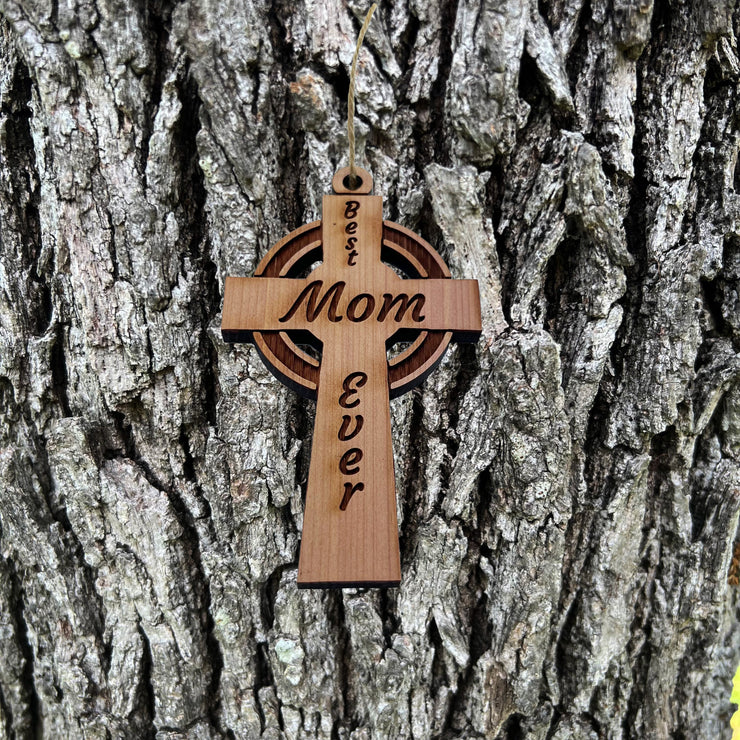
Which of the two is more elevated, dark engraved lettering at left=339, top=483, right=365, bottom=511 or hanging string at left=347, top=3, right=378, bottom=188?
hanging string at left=347, top=3, right=378, bottom=188

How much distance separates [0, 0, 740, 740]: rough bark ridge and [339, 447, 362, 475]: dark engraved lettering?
10.6 inches

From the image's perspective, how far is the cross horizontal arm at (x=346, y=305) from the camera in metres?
0.99

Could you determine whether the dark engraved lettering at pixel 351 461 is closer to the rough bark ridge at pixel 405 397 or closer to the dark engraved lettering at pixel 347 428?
the dark engraved lettering at pixel 347 428

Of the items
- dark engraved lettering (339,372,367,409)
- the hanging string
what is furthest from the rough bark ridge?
dark engraved lettering (339,372,367,409)

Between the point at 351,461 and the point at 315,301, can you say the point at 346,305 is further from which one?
the point at 351,461

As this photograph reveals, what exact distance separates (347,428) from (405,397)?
279mm

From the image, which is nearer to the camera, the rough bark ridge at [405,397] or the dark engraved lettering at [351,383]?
the dark engraved lettering at [351,383]

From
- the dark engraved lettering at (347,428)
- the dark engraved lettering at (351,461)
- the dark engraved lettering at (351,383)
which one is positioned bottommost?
the dark engraved lettering at (351,461)

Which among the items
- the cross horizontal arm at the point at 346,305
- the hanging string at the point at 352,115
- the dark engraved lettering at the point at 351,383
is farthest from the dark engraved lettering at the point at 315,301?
the hanging string at the point at 352,115

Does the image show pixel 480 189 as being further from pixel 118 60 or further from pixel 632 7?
pixel 118 60

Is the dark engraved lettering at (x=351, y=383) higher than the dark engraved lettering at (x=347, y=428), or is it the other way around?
the dark engraved lettering at (x=351, y=383)

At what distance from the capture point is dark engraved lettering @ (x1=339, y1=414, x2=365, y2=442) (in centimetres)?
96

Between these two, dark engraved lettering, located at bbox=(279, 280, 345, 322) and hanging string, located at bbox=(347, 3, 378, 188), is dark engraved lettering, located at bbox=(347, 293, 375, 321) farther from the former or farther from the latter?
hanging string, located at bbox=(347, 3, 378, 188)

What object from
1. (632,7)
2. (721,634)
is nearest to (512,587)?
(721,634)
